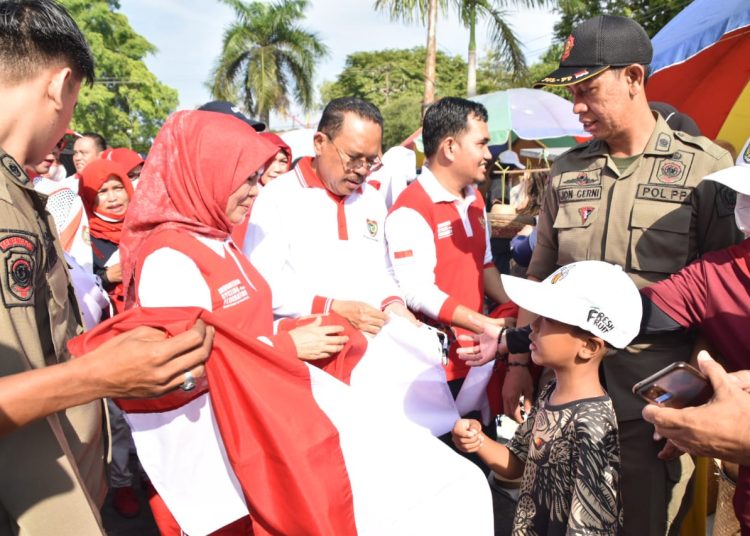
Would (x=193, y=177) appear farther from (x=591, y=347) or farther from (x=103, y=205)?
(x=103, y=205)

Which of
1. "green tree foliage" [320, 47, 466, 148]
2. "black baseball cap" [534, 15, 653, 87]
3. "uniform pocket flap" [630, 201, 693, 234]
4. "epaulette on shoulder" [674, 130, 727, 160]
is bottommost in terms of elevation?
"uniform pocket flap" [630, 201, 693, 234]

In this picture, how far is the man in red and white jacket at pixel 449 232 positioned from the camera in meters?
3.12

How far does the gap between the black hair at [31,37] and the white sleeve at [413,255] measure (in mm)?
1902

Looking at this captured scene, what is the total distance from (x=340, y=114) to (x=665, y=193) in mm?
1670

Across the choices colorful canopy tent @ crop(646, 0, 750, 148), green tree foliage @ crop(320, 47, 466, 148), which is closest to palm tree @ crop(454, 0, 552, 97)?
colorful canopy tent @ crop(646, 0, 750, 148)

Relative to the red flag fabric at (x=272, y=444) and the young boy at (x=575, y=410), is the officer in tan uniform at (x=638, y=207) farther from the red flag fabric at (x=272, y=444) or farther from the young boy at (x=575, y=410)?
the red flag fabric at (x=272, y=444)

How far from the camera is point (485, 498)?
2.07 m

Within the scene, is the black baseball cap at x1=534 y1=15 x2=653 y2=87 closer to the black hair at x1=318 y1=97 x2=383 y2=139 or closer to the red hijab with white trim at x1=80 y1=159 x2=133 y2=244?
the black hair at x1=318 y1=97 x2=383 y2=139

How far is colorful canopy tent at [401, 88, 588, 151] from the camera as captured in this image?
37.6 ft

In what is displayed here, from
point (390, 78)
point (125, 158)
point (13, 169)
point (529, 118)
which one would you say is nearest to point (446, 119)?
point (13, 169)

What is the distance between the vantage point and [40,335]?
152 centimetres

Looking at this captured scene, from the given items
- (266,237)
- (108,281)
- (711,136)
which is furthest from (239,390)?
(711,136)

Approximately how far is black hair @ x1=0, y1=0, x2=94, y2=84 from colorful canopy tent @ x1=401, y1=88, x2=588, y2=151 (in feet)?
33.1

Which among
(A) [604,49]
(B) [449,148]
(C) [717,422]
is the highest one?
(A) [604,49]
